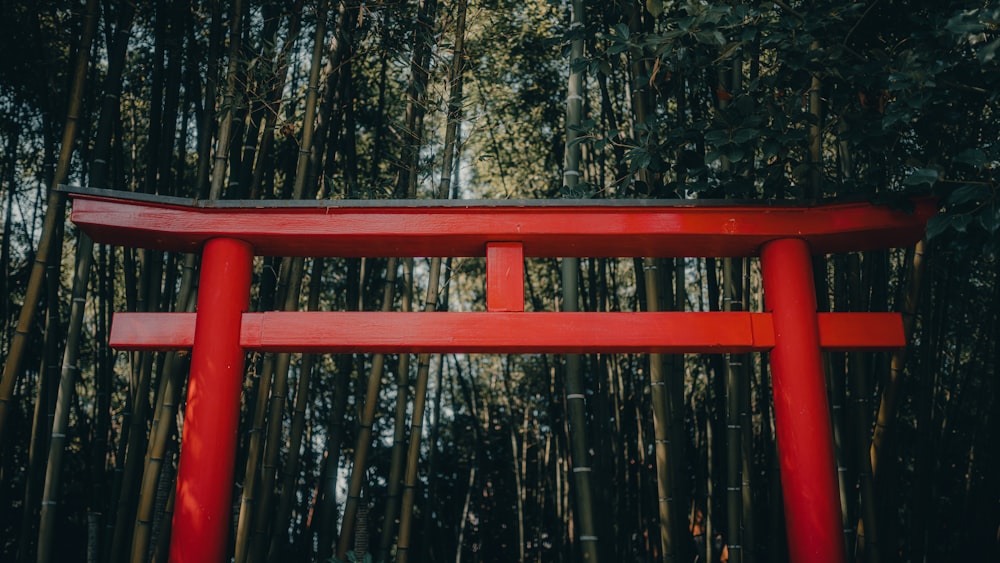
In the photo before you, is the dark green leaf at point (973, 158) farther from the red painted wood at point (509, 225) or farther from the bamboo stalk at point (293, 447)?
the bamboo stalk at point (293, 447)

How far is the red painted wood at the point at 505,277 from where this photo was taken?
245cm

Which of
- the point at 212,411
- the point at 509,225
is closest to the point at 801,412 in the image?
the point at 509,225

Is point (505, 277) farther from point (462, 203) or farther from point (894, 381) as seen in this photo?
point (894, 381)

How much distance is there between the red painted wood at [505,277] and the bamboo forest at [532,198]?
263 mm

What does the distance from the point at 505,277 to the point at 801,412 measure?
3.18ft

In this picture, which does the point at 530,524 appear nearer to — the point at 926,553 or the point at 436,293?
the point at 926,553

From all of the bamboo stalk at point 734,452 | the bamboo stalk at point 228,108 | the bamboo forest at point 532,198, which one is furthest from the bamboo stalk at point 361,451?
the bamboo stalk at point 734,452

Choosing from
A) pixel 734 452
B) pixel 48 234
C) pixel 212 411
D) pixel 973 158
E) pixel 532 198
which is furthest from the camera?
pixel 532 198

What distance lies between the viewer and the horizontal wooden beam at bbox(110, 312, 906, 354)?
2.38m

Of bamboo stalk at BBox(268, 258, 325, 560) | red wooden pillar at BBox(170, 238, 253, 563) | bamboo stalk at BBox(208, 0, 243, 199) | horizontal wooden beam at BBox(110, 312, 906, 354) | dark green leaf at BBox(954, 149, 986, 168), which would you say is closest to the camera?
dark green leaf at BBox(954, 149, 986, 168)

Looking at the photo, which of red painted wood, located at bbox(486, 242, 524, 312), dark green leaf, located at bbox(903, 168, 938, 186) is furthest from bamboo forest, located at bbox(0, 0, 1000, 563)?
red painted wood, located at bbox(486, 242, 524, 312)

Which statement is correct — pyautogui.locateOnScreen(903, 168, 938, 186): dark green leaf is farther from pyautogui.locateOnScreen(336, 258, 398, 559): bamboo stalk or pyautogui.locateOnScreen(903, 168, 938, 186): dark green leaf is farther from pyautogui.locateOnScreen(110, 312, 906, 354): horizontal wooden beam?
pyautogui.locateOnScreen(336, 258, 398, 559): bamboo stalk

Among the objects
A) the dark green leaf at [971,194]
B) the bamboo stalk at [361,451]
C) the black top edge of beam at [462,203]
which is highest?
the black top edge of beam at [462,203]

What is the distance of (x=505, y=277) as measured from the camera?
2.48 meters
